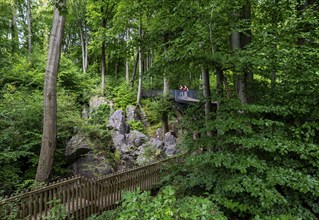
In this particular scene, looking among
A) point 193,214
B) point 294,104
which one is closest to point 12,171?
point 193,214

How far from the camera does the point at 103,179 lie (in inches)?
222

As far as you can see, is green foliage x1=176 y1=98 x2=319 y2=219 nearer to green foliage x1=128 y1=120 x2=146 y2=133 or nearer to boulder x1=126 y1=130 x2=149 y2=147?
boulder x1=126 y1=130 x2=149 y2=147

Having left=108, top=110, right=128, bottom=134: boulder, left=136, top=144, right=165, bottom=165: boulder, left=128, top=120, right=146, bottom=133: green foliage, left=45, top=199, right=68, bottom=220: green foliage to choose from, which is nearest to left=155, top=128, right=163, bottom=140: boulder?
left=128, top=120, right=146, bottom=133: green foliage

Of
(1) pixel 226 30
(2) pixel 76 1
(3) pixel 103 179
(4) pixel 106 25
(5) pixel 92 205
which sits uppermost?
(2) pixel 76 1

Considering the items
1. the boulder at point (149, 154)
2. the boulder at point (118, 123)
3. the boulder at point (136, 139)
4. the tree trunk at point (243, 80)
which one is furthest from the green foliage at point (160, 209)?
the boulder at point (118, 123)

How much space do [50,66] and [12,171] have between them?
326 cm

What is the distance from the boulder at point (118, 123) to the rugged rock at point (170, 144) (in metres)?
2.35

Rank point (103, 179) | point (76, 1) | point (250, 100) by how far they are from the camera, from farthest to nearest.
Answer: point (76, 1) → point (103, 179) → point (250, 100)

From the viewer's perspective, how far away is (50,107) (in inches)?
223

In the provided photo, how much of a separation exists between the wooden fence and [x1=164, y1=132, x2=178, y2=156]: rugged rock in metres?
3.31

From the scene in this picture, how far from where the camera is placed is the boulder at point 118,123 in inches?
446

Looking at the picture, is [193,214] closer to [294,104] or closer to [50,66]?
[294,104]

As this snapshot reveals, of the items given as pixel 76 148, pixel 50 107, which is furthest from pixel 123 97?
pixel 50 107

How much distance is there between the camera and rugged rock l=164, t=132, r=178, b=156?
1034 cm
